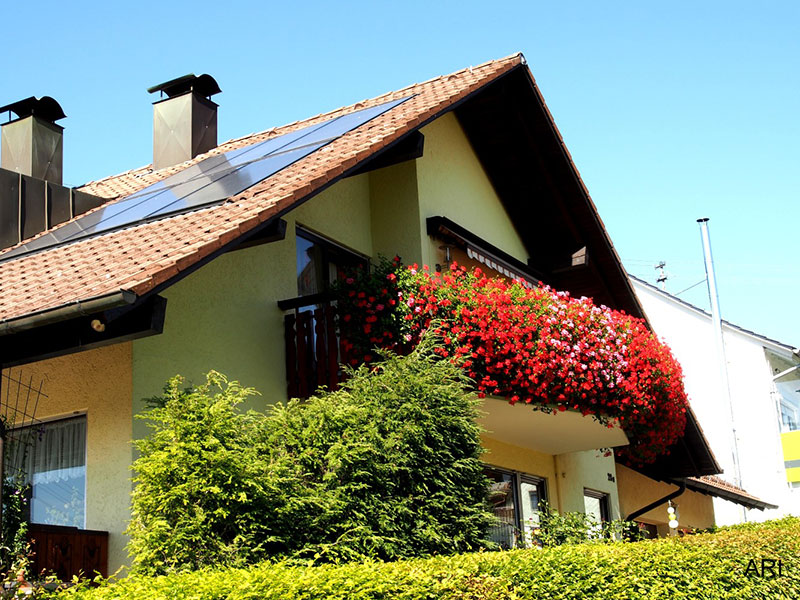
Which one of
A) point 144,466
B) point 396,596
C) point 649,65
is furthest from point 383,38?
point 396,596

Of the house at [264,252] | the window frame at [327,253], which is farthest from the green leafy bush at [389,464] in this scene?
the window frame at [327,253]

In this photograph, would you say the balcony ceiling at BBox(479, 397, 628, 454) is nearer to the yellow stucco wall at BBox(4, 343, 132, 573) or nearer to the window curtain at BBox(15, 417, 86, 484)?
the yellow stucco wall at BBox(4, 343, 132, 573)

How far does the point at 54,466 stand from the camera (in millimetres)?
9688

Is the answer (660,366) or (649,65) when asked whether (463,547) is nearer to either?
(660,366)

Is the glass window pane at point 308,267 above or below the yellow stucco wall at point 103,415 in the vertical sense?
above

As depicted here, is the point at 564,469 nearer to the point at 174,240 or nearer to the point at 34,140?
the point at 174,240

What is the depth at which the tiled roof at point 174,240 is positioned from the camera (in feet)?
26.4

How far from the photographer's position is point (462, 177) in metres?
15.1

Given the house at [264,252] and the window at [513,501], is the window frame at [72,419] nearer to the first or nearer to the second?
the house at [264,252]

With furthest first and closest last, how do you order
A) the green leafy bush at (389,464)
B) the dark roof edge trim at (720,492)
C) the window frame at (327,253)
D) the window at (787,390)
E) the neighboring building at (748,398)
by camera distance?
the window at (787,390)
the neighboring building at (748,398)
the dark roof edge trim at (720,492)
the window frame at (327,253)
the green leafy bush at (389,464)

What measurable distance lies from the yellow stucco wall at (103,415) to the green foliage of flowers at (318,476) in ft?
1.19

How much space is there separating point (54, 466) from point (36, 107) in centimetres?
718

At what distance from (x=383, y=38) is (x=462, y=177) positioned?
458cm

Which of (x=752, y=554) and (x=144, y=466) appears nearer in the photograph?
(x=144, y=466)
